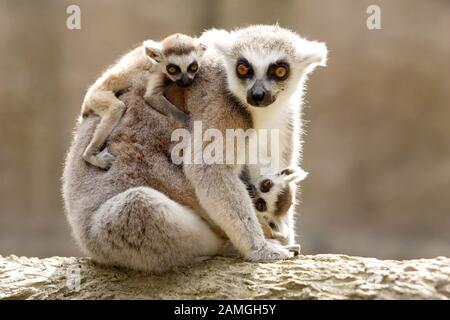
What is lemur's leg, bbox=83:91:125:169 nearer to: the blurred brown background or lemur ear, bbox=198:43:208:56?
lemur ear, bbox=198:43:208:56

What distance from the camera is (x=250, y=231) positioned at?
4.47m

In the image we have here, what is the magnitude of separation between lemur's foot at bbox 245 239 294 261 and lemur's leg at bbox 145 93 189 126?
3.38ft

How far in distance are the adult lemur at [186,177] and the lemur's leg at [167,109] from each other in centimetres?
4

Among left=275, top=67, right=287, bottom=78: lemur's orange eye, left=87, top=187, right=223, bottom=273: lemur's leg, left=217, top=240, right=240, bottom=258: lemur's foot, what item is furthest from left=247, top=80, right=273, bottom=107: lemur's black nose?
left=217, top=240, right=240, bottom=258: lemur's foot

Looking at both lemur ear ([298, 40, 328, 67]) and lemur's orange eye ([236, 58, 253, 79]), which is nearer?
lemur's orange eye ([236, 58, 253, 79])

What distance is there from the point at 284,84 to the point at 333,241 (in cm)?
651

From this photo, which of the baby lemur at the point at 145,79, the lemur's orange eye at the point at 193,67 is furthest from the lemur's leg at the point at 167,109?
the lemur's orange eye at the point at 193,67

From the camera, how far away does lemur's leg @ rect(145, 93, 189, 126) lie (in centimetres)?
470

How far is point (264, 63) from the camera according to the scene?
4.66 meters

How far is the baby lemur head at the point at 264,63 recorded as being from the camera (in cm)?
464

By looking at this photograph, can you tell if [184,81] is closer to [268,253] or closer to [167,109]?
[167,109]

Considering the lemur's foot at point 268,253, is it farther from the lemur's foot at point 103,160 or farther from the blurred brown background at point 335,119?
the blurred brown background at point 335,119

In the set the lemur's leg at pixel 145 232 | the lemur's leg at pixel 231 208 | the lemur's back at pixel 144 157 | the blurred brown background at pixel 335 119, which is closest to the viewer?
the lemur's leg at pixel 145 232
